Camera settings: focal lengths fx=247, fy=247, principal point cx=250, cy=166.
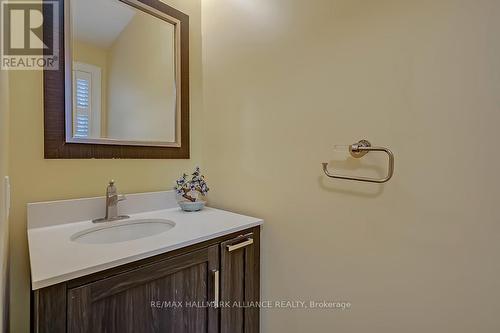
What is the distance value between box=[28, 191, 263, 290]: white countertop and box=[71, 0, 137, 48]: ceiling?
876mm

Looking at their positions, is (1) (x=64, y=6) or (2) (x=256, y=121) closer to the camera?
(1) (x=64, y=6)

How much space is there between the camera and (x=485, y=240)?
2.48 ft

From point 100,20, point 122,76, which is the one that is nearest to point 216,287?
point 122,76

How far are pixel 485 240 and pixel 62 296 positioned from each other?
124cm

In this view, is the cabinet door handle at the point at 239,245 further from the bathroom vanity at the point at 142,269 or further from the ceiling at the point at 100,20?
the ceiling at the point at 100,20

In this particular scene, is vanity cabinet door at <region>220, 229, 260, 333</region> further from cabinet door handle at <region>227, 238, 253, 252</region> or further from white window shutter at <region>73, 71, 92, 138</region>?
Result: white window shutter at <region>73, 71, 92, 138</region>

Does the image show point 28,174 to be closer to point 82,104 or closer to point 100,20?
point 82,104

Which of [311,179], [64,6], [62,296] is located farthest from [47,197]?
[311,179]

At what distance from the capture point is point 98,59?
120cm

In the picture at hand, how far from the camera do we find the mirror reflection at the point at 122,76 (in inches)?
45.2

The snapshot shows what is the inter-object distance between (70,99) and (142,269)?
0.83 m

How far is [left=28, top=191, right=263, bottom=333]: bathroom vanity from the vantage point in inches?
27.5

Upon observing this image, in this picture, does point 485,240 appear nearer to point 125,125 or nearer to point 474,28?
point 474,28

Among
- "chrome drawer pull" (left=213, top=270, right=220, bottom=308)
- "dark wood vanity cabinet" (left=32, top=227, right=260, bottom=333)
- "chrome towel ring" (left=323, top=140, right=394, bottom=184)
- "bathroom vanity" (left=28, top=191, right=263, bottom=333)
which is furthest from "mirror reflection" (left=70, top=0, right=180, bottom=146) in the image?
"chrome towel ring" (left=323, top=140, right=394, bottom=184)
